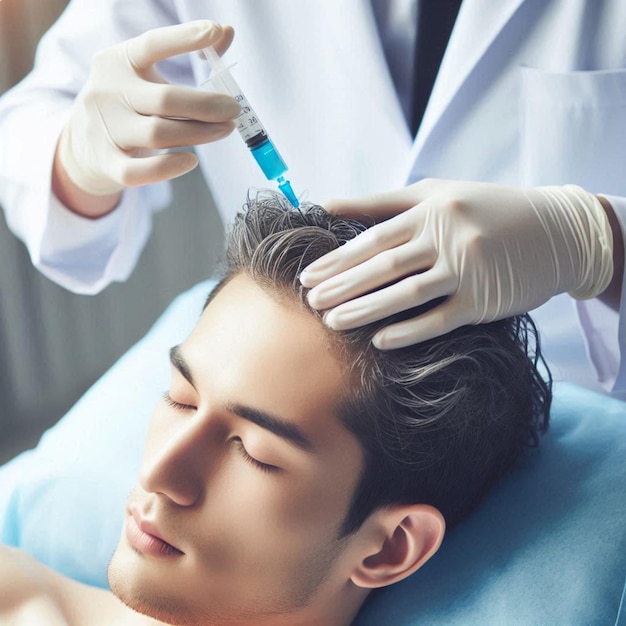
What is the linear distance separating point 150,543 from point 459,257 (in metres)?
0.50

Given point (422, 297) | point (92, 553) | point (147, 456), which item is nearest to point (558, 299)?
point (422, 297)

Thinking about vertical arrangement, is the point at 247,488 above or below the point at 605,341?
above

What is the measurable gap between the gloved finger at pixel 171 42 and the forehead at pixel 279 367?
1.12 feet

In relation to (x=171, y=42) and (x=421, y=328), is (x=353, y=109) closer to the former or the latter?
(x=171, y=42)

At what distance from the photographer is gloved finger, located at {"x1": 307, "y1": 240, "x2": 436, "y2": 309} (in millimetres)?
973

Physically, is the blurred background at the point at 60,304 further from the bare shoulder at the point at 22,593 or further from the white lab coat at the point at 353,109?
the bare shoulder at the point at 22,593

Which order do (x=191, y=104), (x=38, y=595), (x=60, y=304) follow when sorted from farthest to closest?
(x=60, y=304), (x=38, y=595), (x=191, y=104)

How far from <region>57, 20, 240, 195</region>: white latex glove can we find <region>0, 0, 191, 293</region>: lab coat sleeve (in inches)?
5.9

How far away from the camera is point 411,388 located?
1.02 meters

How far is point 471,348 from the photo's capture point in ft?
3.43

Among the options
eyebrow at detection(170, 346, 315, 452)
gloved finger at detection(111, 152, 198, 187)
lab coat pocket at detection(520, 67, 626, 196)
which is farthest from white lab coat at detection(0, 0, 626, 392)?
eyebrow at detection(170, 346, 315, 452)

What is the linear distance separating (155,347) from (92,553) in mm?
413

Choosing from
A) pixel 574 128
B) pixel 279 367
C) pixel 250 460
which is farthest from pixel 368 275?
pixel 574 128

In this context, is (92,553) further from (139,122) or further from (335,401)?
(139,122)
